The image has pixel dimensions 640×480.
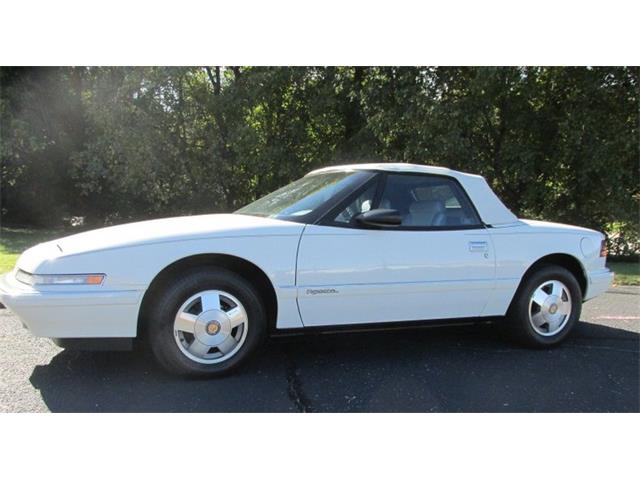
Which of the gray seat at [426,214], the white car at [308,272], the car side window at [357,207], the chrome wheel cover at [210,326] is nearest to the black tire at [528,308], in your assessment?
the white car at [308,272]

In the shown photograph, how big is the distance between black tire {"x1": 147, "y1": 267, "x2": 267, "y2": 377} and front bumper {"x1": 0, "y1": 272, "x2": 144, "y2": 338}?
6.2 inches

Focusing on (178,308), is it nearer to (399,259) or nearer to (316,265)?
(316,265)

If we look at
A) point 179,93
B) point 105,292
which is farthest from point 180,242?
point 179,93

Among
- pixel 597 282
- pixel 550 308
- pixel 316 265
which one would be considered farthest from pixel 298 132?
pixel 316 265

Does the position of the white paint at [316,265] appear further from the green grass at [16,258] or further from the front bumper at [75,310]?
the green grass at [16,258]

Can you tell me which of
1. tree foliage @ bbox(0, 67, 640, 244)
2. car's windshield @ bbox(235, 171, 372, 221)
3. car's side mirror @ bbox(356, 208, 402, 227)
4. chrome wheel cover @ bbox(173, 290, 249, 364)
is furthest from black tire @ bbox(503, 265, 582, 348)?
tree foliage @ bbox(0, 67, 640, 244)

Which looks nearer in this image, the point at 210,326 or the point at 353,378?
the point at 210,326

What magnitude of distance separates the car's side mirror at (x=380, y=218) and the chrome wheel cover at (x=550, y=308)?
154 centimetres

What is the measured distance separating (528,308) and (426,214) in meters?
1.23

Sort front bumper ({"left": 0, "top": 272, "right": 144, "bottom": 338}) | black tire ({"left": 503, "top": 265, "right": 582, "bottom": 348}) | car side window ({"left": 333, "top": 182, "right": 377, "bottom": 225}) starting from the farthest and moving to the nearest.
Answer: black tire ({"left": 503, "top": 265, "right": 582, "bottom": 348}) < car side window ({"left": 333, "top": 182, "right": 377, "bottom": 225}) < front bumper ({"left": 0, "top": 272, "right": 144, "bottom": 338})

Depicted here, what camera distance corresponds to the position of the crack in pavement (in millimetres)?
3131

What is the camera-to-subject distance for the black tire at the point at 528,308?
4.24 m

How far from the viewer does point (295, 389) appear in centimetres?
339

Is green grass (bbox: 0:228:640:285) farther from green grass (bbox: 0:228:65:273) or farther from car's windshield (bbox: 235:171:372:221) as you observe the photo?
car's windshield (bbox: 235:171:372:221)
